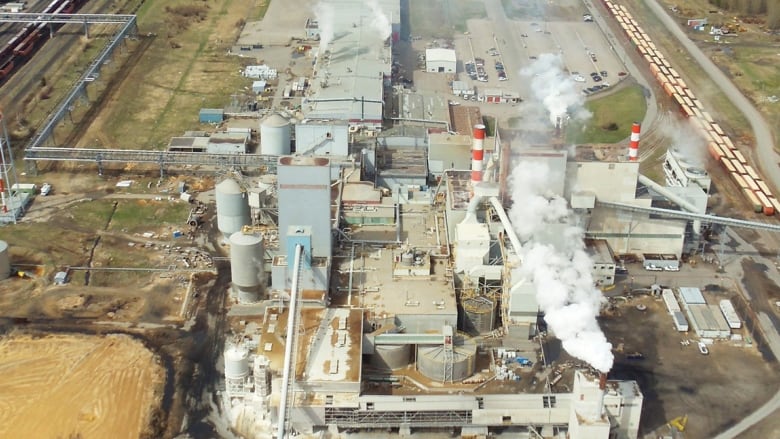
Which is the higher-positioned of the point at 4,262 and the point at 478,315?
the point at 478,315

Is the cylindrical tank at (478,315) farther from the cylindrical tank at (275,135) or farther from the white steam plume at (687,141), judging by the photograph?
the white steam plume at (687,141)

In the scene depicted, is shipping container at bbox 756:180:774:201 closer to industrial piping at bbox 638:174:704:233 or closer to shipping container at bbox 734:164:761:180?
shipping container at bbox 734:164:761:180

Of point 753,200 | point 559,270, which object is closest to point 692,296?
point 559,270

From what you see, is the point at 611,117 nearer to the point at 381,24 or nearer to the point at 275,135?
the point at 381,24

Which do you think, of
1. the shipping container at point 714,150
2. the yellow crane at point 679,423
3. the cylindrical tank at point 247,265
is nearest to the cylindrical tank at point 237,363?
the cylindrical tank at point 247,265

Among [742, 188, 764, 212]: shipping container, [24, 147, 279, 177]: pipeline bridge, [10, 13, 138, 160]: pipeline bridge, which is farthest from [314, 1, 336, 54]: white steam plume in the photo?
[742, 188, 764, 212]: shipping container

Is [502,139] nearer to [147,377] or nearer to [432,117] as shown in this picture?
[432,117]
